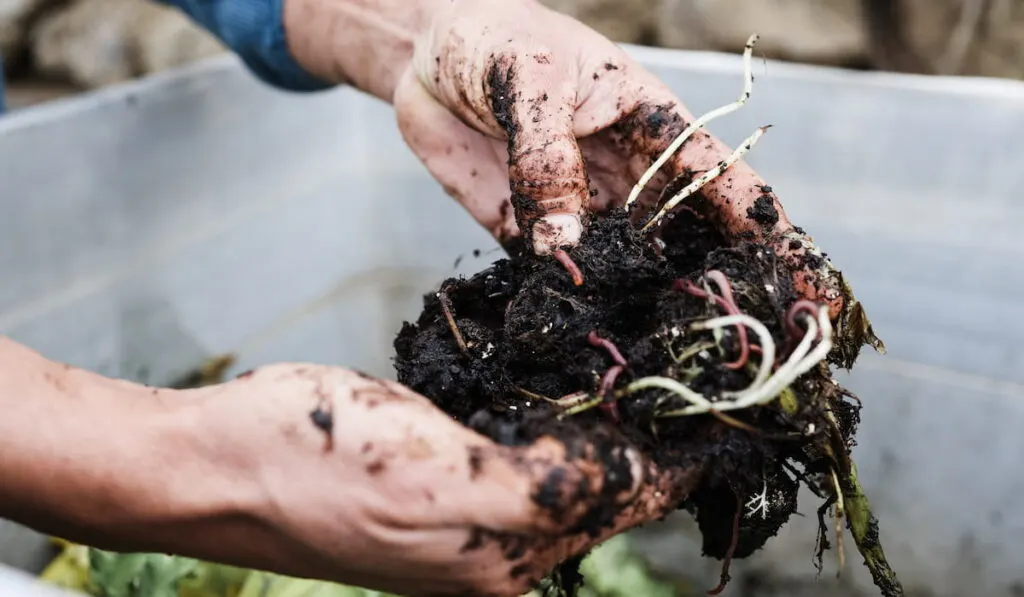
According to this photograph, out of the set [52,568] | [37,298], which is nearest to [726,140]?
[37,298]

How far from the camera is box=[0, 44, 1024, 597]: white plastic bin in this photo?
144 cm

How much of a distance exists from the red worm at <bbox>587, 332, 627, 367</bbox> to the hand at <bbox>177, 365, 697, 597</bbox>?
5.4 inches

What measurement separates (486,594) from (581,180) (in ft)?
1.67

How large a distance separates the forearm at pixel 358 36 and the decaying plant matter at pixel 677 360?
1.86 ft

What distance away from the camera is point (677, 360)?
2.59 ft

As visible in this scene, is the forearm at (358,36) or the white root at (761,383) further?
the forearm at (358,36)

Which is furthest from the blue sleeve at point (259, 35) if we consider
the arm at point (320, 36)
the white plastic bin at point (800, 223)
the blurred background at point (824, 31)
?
the blurred background at point (824, 31)

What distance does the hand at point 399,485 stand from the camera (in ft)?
2.10

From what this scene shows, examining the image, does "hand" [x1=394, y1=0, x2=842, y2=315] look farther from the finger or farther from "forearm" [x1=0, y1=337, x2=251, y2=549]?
"forearm" [x1=0, y1=337, x2=251, y2=549]

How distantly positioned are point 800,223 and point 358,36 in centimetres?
94

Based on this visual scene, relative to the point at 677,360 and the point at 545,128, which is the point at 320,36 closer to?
the point at 545,128

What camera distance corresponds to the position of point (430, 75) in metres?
1.27

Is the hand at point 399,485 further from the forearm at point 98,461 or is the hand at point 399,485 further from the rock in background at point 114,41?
the rock in background at point 114,41

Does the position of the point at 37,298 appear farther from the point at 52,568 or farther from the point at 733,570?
the point at 733,570
